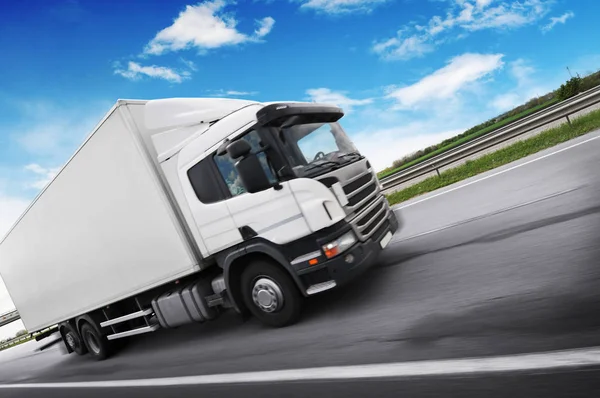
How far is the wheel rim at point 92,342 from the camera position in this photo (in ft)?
27.5

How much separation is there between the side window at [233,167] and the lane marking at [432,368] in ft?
6.70

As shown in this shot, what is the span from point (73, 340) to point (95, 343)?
3.55 feet

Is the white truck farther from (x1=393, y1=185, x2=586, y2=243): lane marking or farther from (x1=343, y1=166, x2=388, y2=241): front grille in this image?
Result: (x1=393, y1=185, x2=586, y2=243): lane marking

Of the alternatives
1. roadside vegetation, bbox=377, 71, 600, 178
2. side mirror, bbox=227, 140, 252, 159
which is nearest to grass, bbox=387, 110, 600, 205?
roadside vegetation, bbox=377, 71, 600, 178

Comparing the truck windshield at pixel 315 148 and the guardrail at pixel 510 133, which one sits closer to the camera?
the truck windshield at pixel 315 148

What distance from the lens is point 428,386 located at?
2934 mm

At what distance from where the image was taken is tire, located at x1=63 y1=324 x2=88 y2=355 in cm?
895

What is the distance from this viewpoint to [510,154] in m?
12.2

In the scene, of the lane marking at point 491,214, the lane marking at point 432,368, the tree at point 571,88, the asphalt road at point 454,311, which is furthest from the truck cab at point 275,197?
the tree at point 571,88

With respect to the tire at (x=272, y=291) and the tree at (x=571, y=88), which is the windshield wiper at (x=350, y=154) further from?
the tree at (x=571, y=88)

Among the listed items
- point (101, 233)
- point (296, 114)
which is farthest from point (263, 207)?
point (101, 233)

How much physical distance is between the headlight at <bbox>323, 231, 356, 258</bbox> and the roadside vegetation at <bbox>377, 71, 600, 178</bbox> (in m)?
13.4

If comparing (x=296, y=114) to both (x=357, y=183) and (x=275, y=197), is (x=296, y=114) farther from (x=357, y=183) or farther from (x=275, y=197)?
(x=357, y=183)

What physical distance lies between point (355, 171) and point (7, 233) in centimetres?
854
